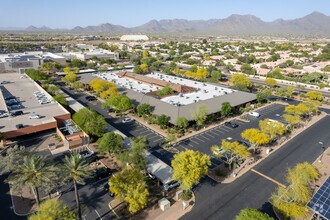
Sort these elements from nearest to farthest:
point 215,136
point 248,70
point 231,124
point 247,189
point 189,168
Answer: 1. point 189,168
2. point 247,189
3. point 215,136
4. point 231,124
5. point 248,70

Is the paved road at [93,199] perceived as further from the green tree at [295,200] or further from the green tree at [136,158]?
the green tree at [295,200]

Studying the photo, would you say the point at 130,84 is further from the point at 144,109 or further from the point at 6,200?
the point at 6,200

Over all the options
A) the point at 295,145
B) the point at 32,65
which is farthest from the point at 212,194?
the point at 32,65

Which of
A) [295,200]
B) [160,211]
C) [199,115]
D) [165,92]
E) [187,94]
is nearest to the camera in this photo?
[295,200]

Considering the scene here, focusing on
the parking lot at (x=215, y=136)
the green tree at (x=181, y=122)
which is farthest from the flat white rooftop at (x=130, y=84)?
the parking lot at (x=215, y=136)

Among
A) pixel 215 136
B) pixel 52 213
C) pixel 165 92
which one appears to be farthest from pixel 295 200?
pixel 165 92

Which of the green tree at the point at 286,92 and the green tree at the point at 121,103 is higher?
the green tree at the point at 121,103
